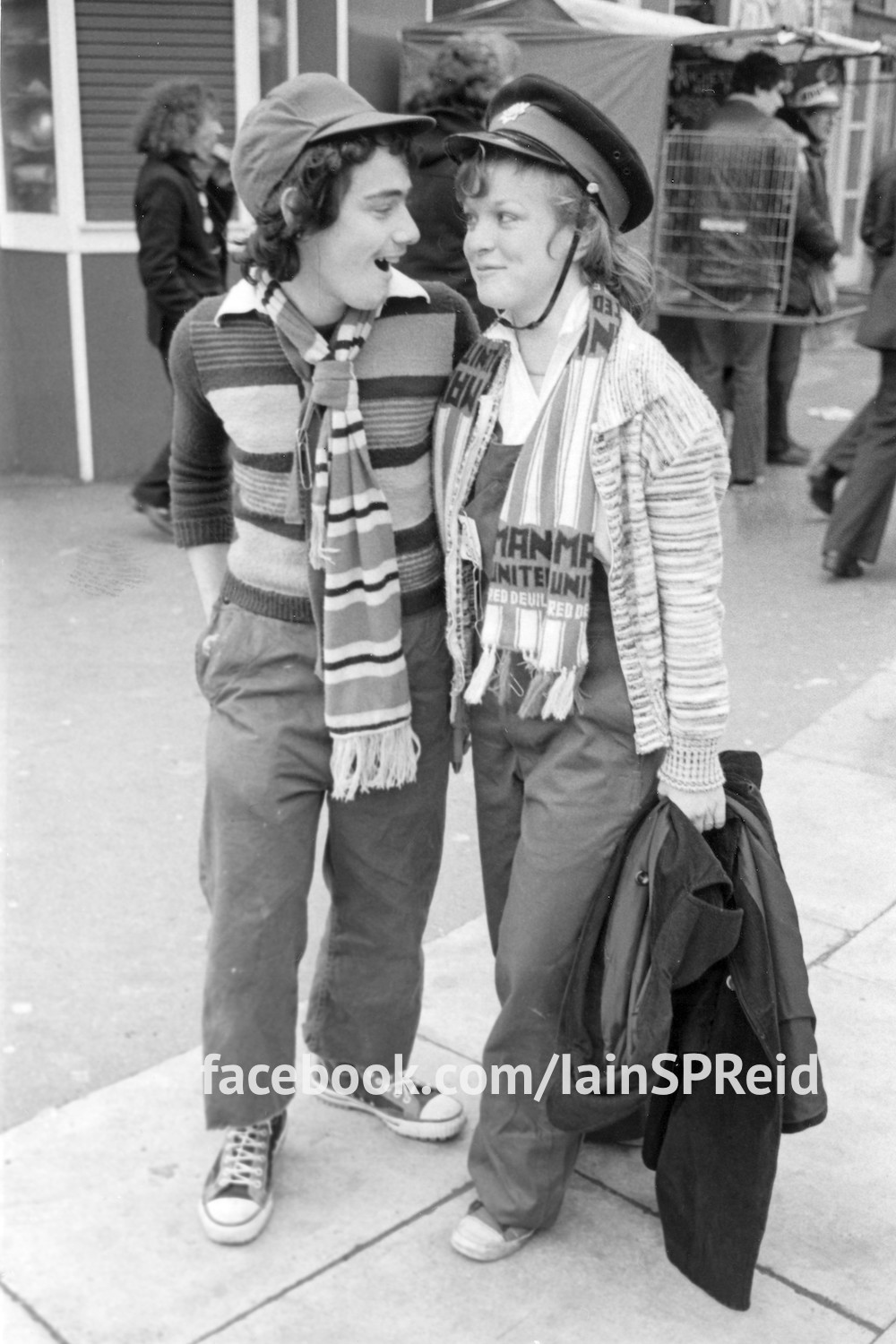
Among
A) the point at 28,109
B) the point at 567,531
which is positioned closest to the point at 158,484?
the point at 28,109

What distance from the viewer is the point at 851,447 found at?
7.41 m

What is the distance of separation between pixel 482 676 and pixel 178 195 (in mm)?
4908

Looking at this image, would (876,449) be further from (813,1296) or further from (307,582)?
(813,1296)

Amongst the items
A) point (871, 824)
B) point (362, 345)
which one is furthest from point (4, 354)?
point (362, 345)

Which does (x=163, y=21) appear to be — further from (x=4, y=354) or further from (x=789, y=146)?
(x=789, y=146)

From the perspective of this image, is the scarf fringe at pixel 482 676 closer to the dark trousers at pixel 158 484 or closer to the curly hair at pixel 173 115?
the dark trousers at pixel 158 484

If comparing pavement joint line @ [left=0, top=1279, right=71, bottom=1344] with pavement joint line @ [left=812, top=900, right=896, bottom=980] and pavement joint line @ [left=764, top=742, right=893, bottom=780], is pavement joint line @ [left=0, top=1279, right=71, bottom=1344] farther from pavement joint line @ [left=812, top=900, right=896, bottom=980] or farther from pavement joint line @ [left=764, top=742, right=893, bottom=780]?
pavement joint line @ [left=764, top=742, right=893, bottom=780]

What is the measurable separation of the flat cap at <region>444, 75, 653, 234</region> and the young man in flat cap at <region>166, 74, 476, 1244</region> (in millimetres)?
142

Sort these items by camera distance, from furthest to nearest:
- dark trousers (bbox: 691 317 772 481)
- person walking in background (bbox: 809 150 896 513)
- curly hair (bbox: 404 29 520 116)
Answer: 1. dark trousers (bbox: 691 317 772 481)
2. person walking in background (bbox: 809 150 896 513)
3. curly hair (bbox: 404 29 520 116)

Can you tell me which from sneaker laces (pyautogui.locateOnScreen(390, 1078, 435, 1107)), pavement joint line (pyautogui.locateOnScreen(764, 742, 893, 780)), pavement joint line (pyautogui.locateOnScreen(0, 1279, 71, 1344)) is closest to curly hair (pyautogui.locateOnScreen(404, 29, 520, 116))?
pavement joint line (pyautogui.locateOnScreen(764, 742, 893, 780))

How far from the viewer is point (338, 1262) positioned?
277 centimetres

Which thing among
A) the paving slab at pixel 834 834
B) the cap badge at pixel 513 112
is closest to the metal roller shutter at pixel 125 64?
the paving slab at pixel 834 834

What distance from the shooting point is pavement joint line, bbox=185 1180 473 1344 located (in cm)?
260

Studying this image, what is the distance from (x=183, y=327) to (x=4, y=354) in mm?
6016
